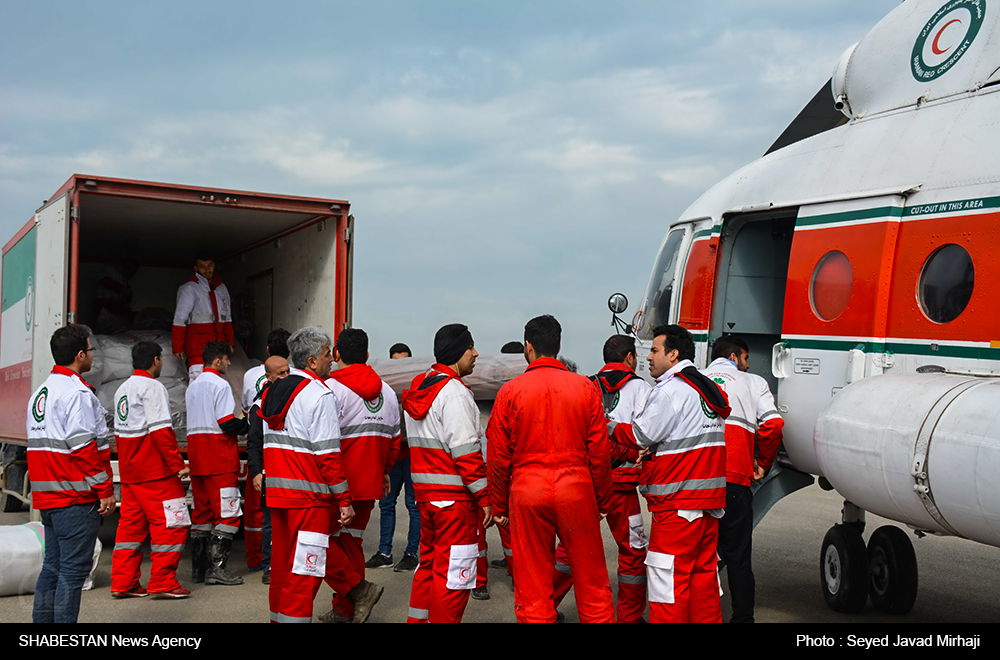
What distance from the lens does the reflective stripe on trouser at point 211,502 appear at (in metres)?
6.97

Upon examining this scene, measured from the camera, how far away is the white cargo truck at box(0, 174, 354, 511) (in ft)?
24.6

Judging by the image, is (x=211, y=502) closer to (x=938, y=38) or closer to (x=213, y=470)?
(x=213, y=470)

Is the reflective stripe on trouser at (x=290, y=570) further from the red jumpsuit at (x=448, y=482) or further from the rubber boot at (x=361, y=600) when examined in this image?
the rubber boot at (x=361, y=600)

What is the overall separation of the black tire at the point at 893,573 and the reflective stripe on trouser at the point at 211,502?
16.1ft

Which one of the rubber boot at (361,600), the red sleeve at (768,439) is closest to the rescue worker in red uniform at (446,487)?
the rubber boot at (361,600)

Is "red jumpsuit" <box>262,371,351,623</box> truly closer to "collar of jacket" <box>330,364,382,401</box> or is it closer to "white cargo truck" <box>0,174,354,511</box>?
"collar of jacket" <box>330,364,382,401</box>

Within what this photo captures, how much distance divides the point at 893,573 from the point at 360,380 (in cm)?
411

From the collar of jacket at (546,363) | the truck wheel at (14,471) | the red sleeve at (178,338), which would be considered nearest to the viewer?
the collar of jacket at (546,363)

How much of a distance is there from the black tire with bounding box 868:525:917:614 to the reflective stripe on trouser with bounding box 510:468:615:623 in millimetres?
2925

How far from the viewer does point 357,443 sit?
5750 mm

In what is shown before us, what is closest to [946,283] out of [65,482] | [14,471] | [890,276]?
[890,276]

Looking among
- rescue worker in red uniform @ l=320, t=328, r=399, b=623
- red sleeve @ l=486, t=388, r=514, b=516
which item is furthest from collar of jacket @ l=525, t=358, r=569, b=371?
rescue worker in red uniform @ l=320, t=328, r=399, b=623
